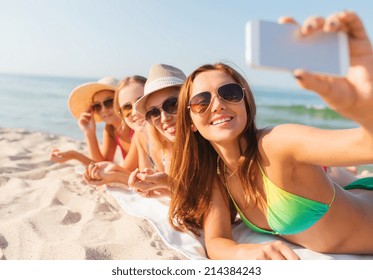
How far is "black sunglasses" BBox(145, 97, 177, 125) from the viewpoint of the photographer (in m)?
3.08

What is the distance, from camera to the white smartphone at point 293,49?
1.26 m

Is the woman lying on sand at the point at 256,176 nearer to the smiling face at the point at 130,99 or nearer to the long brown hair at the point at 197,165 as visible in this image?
the long brown hair at the point at 197,165

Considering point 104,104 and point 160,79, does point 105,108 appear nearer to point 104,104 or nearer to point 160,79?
point 104,104

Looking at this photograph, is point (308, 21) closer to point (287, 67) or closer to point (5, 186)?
point (287, 67)

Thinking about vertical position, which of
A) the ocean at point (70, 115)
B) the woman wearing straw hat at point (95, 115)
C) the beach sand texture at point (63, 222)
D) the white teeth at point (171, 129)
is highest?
the white teeth at point (171, 129)

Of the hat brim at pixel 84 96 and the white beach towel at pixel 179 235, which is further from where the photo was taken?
the hat brim at pixel 84 96

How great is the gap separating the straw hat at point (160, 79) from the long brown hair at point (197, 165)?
2.19ft

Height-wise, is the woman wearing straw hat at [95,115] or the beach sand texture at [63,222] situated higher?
the woman wearing straw hat at [95,115]

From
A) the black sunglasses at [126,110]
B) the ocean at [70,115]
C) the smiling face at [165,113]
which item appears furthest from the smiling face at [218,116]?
the black sunglasses at [126,110]

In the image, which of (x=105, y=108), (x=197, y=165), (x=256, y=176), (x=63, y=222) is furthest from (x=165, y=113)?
(x=105, y=108)

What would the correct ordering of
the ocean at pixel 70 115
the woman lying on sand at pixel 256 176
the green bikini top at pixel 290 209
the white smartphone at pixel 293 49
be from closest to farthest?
the white smartphone at pixel 293 49
the woman lying on sand at pixel 256 176
the green bikini top at pixel 290 209
the ocean at pixel 70 115

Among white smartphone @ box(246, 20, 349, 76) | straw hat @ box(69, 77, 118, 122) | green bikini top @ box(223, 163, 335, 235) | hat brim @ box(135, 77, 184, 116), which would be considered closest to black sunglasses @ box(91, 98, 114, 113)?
straw hat @ box(69, 77, 118, 122)

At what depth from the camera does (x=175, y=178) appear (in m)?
2.67

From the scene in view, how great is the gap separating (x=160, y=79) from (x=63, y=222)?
4.63 feet
